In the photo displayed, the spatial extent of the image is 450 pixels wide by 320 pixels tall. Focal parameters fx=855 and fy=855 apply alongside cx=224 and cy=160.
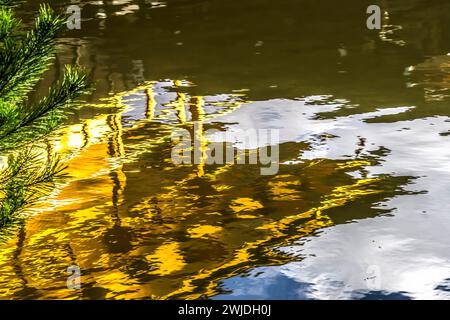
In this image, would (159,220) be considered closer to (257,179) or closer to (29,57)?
(257,179)

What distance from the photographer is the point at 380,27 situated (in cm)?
1301

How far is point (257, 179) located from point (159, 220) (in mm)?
1084

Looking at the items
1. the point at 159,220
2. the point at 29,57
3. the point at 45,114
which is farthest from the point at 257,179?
the point at 29,57

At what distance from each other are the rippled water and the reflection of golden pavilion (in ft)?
0.05

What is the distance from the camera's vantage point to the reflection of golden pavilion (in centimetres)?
498

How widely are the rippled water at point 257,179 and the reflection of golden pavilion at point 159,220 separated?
2 centimetres

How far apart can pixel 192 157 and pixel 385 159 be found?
1.65 m

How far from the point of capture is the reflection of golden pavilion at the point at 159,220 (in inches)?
196

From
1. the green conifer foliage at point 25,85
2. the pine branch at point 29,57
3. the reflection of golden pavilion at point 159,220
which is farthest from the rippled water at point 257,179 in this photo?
the pine branch at point 29,57

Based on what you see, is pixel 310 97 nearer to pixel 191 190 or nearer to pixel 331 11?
pixel 191 190

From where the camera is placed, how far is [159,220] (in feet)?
19.5

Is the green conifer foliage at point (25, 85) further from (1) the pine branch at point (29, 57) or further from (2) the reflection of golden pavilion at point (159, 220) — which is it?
(2) the reflection of golden pavilion at point (159, 220)

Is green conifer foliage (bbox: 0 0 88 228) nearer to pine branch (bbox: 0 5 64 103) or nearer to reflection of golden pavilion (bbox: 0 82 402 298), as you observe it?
pine branch (bbox: 0 5 64 103)
